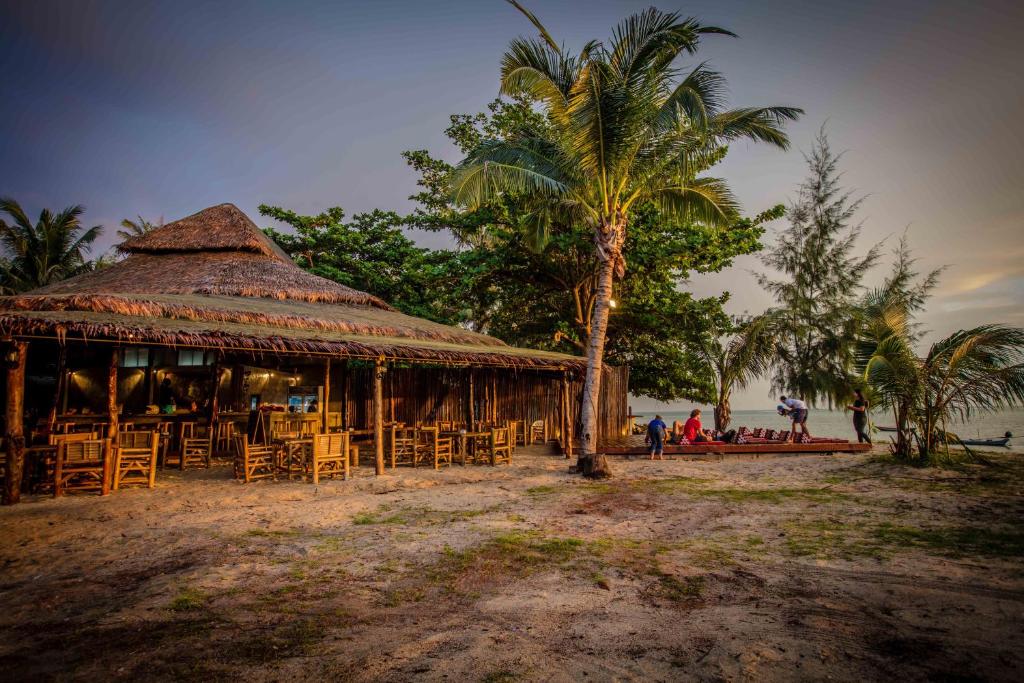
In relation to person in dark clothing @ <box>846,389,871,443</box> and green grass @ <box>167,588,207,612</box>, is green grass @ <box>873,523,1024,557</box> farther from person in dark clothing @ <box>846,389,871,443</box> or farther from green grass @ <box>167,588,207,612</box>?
person in dark clothing @ <box>846,389,871,443</box>

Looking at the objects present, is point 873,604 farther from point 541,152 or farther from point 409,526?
point 541,152

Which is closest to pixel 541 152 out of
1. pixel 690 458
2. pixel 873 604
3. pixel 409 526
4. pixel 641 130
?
pixel 641 130

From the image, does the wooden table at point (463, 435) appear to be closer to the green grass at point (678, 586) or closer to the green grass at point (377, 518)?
the green grass at point (377, 518)

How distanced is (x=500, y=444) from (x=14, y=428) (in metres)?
7.84

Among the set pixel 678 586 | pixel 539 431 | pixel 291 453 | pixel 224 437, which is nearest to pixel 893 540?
pixel 678 586

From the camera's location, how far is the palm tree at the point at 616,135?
9.55m

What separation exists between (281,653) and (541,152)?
10.6 meters

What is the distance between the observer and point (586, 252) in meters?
16.3

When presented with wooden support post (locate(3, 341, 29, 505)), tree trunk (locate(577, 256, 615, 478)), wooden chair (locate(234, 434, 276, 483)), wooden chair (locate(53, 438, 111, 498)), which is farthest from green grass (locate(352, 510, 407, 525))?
tree trunk (locate(577, 256, 615, 478))

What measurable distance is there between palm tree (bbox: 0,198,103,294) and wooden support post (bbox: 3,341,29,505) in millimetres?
20362

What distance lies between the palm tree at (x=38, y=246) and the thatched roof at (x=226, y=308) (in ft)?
38.3

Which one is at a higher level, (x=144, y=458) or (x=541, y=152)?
(x=541, y=152)

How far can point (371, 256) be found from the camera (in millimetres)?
17469

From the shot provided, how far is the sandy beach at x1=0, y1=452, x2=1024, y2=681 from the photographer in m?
2.90
